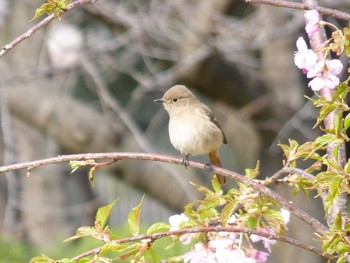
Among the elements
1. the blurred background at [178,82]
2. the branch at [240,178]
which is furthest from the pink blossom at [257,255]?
the blurred background at [178,82]

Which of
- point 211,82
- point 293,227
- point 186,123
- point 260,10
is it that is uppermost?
point 260,10

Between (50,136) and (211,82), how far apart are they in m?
1.32

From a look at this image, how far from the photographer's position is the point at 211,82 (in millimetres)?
5164

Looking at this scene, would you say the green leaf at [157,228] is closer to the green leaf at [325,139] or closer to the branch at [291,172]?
the branch at [291,172]

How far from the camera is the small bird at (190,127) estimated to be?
3570 mm

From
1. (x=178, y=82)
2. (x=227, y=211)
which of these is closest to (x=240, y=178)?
(x=227, y=211)

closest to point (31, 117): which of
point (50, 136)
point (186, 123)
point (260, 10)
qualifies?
point (50, 136)

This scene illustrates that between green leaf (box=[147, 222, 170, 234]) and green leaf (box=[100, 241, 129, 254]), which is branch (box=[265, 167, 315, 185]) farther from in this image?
green leaf (box=[100, 241, 129, 254])

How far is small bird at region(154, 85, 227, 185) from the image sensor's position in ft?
11.7

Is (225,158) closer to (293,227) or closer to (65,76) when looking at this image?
(65,76)

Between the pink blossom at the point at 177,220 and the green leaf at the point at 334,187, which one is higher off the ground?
the pink blossom at the point at 177,220

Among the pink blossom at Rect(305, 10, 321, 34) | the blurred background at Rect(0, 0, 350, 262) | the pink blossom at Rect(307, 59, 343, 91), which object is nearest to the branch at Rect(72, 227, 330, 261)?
the pink blossom at Rect(307, 59, 343, 91)

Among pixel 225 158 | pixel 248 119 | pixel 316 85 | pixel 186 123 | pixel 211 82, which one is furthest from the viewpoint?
pixel 225 158

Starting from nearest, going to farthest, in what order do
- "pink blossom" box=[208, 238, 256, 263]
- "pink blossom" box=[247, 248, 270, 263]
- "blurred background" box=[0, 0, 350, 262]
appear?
"pink blossom" box=[208, 238, 256, 263] < "pink blossom" box=[247, 248, 270, 263] < "blurred background" box=[0, 0, 350, 262]
